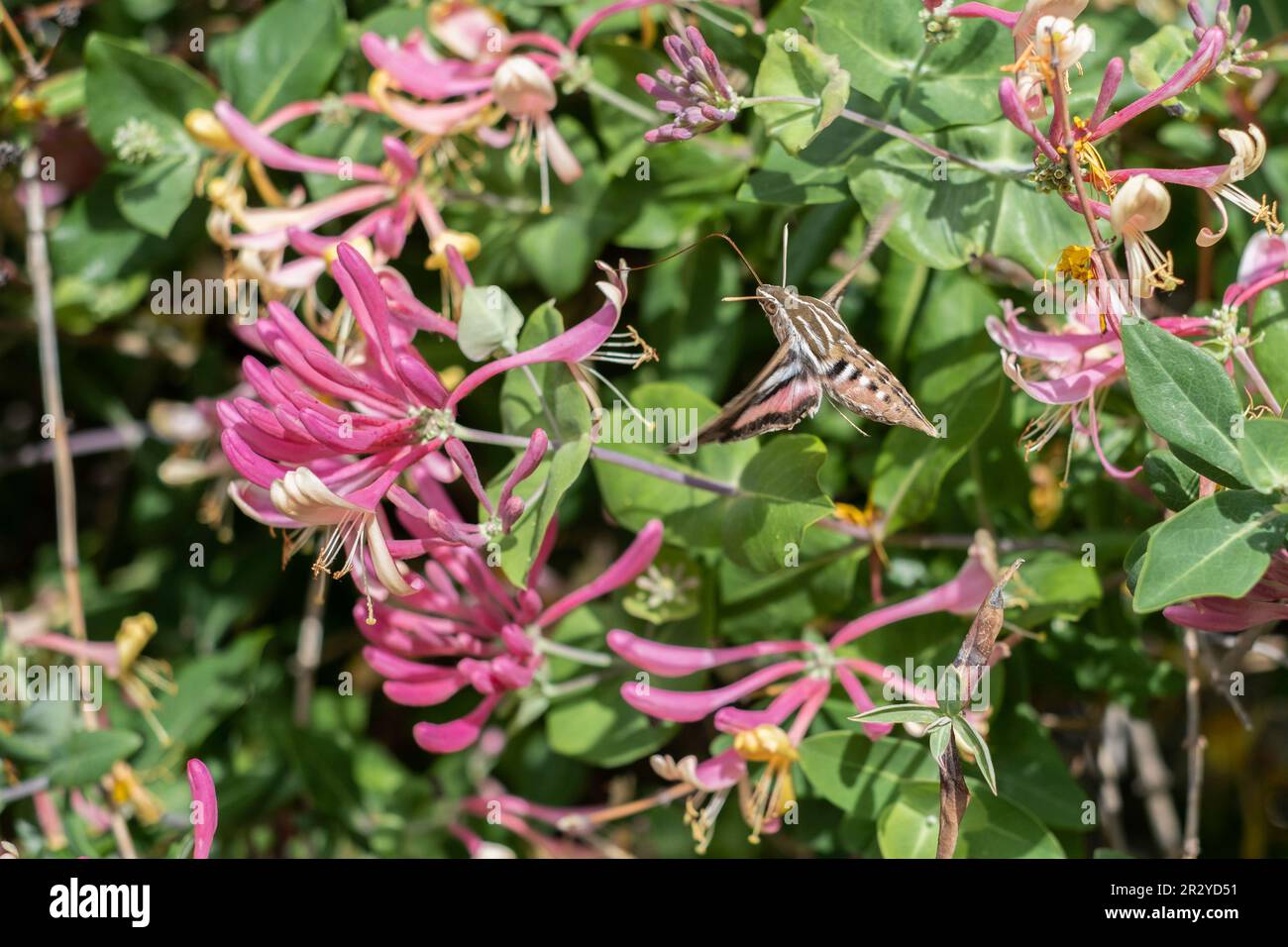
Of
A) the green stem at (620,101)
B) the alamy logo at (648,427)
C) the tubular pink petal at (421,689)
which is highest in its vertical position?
the green stem at (620,101)

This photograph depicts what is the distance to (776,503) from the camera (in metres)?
1.24

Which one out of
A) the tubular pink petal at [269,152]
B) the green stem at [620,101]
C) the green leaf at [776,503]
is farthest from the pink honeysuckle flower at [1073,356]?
the tubular pink petal at [269,152]

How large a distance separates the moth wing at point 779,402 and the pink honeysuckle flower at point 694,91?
0.73 feet

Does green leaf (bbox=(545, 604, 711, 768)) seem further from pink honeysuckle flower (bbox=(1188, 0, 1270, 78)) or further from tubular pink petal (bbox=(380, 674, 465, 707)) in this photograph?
pink honeysuckle flower (bbox=(1188, 0, 1270, 78))

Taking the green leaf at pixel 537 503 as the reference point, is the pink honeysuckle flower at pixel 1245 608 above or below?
below

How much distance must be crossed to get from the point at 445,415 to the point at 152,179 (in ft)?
2.51

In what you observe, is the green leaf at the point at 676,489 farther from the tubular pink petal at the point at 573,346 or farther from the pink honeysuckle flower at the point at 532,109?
the pink honeysuckle flower at the point at 532,109

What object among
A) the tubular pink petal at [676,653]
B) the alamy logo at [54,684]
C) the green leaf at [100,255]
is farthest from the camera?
the green leaf at [100,255]

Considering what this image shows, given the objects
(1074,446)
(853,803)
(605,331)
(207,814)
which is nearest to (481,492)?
(605,331)

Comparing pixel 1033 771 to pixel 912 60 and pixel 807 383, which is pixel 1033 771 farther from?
pixel 912 60

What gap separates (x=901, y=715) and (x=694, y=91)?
60 cm

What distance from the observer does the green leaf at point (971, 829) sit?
48.0 inches

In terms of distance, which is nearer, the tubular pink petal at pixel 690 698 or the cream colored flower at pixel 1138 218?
the cream colored flower at pixel 1138 218

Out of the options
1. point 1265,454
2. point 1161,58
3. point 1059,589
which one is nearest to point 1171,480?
point 1265,454
